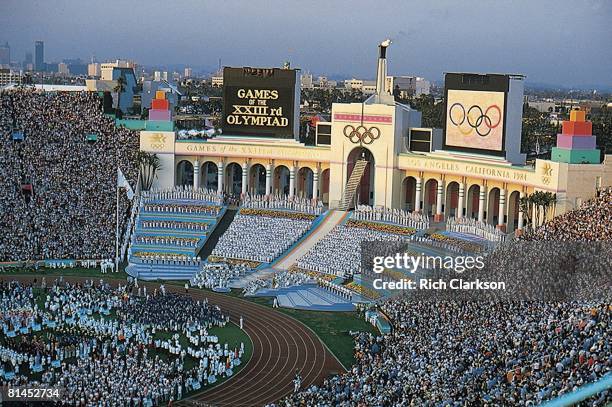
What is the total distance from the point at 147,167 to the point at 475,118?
24089 millimetres

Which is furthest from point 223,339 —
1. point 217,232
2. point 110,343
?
point 217,232

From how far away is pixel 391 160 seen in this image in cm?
6888

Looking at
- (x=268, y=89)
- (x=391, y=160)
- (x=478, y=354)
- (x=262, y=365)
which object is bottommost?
(x=262, y=365)

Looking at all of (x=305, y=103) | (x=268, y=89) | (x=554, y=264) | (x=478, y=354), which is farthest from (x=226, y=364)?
(x=305, y=103)

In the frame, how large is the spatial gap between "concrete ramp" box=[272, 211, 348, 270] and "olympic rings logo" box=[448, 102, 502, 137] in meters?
9.58

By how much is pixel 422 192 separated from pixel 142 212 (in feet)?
62.3

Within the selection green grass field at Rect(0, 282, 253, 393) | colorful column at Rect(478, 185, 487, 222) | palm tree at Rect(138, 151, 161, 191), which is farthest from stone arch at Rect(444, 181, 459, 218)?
green grass field at Rect(0, 282, 253, 393)

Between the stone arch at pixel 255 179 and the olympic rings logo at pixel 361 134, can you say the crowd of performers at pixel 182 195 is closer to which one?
the stone arch at pixel 255 179

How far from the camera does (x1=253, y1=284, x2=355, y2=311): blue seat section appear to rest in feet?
179

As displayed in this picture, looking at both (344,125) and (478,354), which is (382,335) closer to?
(478,354)

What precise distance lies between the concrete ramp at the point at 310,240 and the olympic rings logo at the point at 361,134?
5285 mm

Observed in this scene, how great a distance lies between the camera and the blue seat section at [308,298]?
54562 mm

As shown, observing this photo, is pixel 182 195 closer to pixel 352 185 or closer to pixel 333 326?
pixel 352 185

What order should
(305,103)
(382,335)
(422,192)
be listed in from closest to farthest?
1. (382,335)
2. (422,192)
3. (305,103)
